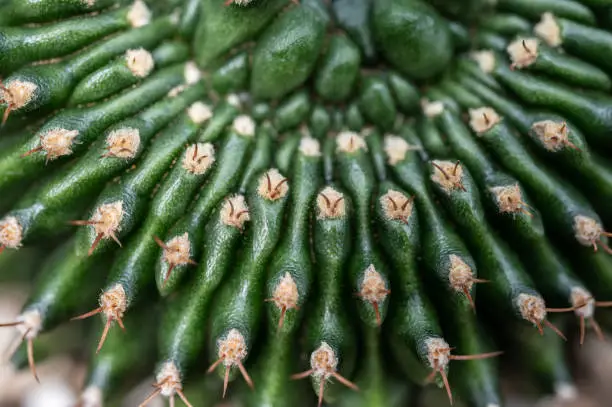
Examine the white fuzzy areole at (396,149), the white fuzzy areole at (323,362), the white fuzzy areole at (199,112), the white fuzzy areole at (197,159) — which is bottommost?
the white fuzzy areole at (323,362)

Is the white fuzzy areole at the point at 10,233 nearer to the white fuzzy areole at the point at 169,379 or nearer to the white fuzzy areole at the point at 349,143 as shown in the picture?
the white fuzzy areole at the point at 169,379

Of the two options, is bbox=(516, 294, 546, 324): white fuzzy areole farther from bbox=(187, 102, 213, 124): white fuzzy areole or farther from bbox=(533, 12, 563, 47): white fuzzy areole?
bbox=(187, 102, 213, 124): white fuzzy areole

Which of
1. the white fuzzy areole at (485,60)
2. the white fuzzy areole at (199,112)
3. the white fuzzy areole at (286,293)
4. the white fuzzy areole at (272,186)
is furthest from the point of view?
the white fuzzy areole at (485,60)

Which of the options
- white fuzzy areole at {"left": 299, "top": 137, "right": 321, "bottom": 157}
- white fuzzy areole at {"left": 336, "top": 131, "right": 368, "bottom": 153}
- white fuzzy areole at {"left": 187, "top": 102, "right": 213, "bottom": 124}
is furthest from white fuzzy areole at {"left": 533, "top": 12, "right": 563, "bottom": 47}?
white fuzzy areole at {"left": 187, "top": 102, "right": 213, "bottom": 124}

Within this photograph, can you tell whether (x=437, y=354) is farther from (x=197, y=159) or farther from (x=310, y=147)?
(x=197, y=159)

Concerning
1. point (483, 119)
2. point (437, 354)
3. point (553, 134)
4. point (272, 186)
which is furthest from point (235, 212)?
point (553, 134)

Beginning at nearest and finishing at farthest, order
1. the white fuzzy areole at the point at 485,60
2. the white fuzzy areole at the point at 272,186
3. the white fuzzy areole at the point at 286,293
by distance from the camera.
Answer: the white fuzzy areole at the point at 286,293 → the white fuzzy areole at the point at 272,186 → the white fuzzy areole at the point at 485,60

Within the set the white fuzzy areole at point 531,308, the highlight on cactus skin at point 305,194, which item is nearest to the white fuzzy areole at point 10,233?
the highlight on cactus skin at point 305,194
